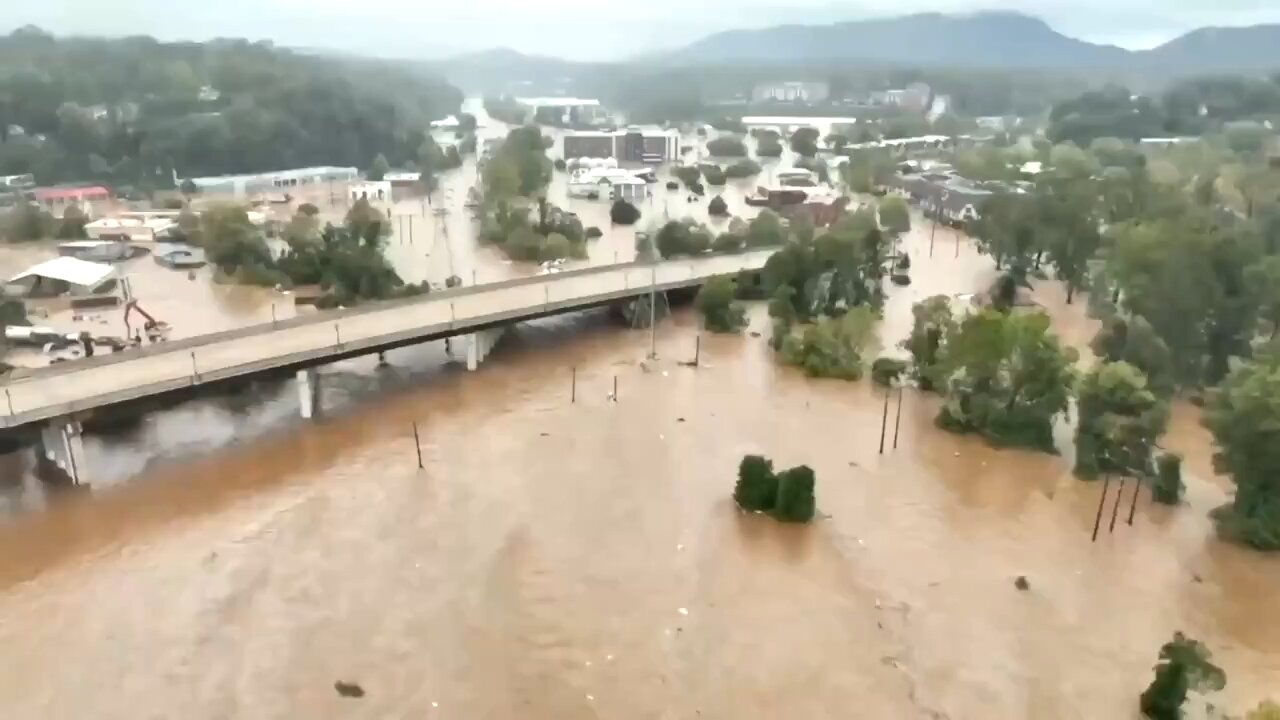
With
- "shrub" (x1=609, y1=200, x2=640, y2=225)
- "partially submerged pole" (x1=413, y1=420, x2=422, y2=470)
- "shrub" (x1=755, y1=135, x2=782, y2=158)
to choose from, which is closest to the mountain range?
"shrub" (x1=755, y1=135, x2=782, y2=158)

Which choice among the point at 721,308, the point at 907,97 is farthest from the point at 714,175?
the point at 907,97

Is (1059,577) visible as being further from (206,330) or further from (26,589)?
(206,330)

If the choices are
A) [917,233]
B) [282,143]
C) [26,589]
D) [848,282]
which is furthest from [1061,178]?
[282,143]

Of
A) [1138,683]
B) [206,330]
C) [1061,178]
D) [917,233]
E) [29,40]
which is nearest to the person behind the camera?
[1138,683]

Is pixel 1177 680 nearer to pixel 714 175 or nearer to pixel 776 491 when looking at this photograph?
pixel 776 491

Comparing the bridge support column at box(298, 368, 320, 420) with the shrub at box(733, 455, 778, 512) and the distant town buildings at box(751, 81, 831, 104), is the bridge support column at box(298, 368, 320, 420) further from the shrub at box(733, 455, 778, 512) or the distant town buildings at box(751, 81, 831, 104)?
the distant town buildings at box(751, 81, 831, 104)

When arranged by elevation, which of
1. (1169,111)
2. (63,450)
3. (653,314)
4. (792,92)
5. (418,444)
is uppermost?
(792,92)
